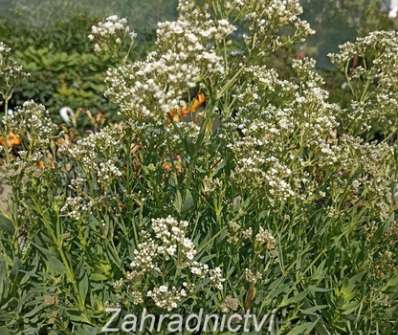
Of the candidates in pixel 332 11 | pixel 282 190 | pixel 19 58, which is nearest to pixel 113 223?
pixel 282 190

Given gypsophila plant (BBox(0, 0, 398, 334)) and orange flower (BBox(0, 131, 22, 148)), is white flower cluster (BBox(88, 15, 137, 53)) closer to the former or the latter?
gypsophila plant (BBox(0, 0, 398, 334))

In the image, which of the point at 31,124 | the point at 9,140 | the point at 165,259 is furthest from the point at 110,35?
the point at 9,140

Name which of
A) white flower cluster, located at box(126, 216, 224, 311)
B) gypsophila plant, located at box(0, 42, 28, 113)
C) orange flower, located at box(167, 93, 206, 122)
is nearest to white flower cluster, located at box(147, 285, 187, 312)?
white flower cluster, located at box(126, 216, 224, 311)

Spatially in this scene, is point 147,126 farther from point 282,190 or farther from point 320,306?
point 320,306

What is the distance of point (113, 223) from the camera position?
2.87 metres

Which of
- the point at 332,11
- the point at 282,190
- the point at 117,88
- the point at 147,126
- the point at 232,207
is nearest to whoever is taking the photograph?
the point at 282,190

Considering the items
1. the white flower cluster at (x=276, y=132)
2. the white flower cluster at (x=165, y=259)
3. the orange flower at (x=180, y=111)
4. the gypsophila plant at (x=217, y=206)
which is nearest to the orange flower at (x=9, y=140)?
the gypsophila plant at (x=217, y=206)

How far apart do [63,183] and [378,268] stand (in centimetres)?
150

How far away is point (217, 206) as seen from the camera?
2.61m

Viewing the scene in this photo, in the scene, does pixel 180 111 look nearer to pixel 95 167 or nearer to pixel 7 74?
pixel 95 167

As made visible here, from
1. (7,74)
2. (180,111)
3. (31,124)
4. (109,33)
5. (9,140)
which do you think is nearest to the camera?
(109,33)

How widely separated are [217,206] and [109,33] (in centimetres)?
81

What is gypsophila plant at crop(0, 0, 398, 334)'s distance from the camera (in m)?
2.35

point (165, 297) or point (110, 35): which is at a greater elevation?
point (110, 35)
